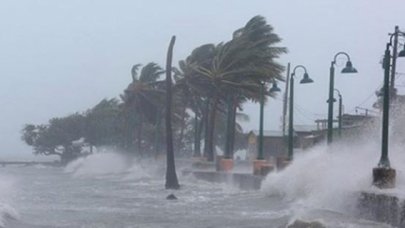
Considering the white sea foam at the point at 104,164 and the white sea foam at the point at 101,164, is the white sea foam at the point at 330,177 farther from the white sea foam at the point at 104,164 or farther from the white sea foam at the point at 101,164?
the white sea foam at the point at 101,164

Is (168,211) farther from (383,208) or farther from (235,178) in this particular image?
(235,178)

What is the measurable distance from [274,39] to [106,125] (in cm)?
5876

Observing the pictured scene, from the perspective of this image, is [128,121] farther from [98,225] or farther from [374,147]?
[98,225]

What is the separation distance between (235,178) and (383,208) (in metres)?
23.5

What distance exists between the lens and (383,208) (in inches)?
664

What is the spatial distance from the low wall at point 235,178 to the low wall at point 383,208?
17.4m

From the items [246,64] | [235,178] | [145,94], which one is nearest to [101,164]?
[145,94]

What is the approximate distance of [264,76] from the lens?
50.5m

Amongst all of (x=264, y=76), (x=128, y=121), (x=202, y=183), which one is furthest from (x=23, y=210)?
(x=128, y=121)

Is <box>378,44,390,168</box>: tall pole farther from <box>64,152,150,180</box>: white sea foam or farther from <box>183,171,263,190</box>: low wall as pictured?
<box>64,152,150,180</box>: white sea foam

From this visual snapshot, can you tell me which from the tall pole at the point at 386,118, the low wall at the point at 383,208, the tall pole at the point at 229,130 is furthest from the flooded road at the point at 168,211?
the tall pole at the point at 229,130

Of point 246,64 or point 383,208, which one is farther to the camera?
point 246,64

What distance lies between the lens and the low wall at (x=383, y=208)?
15805 mm

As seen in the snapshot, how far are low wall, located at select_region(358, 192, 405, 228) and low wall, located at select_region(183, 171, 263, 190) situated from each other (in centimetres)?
1736
